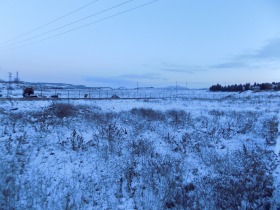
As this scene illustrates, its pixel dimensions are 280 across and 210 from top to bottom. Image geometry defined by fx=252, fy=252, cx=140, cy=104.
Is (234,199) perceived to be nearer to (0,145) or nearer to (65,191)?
(65,191)

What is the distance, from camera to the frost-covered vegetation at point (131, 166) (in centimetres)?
904

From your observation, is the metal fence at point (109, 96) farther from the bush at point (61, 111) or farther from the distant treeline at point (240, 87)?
the distant treeline at point (240, 87)

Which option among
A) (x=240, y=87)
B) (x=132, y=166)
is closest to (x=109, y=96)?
(x=132, y=166)

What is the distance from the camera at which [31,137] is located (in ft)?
44.1

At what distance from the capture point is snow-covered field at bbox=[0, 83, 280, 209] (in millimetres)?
9038

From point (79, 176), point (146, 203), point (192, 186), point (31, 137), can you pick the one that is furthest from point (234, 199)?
point (31, 137)

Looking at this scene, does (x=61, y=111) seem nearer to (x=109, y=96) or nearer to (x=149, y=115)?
(x=149, y=115)

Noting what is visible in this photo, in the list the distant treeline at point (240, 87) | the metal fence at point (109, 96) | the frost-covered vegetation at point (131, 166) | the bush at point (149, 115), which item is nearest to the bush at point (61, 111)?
the frost-covered vegetation at point (131, 166)

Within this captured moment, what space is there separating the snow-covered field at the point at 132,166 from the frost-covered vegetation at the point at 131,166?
36 millimetres

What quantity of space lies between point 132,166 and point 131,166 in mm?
A: 45

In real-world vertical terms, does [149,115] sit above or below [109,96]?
below

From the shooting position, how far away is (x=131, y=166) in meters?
11.2

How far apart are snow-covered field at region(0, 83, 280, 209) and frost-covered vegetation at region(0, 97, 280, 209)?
4 cm

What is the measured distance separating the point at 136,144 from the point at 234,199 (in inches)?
242
